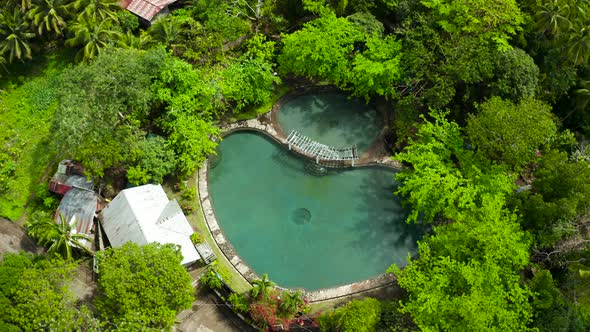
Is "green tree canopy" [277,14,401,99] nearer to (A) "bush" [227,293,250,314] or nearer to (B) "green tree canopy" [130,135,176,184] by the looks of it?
(B) "green tree canopy" [130,135,176,184]

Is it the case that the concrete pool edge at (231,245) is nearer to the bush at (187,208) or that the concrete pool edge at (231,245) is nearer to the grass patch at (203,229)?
the grass patch at (203,229)

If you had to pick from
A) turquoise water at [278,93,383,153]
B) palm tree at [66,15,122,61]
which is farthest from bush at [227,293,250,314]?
palm tree at [66,15,122,61]

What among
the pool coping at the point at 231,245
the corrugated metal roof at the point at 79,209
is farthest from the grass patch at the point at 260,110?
the corrugated metal roof at the point at 79,209

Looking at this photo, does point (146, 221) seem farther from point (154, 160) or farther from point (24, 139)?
point (24, 139)

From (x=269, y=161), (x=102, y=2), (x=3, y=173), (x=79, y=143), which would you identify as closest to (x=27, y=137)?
(x=3, y=173)

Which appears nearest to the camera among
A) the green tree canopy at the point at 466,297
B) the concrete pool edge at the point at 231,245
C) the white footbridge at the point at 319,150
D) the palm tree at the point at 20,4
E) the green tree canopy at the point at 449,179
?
the green tree canopy at the point at 466,297

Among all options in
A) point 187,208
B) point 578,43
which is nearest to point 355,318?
point 187,208

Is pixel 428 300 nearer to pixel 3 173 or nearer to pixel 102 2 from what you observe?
pixel 3 173
